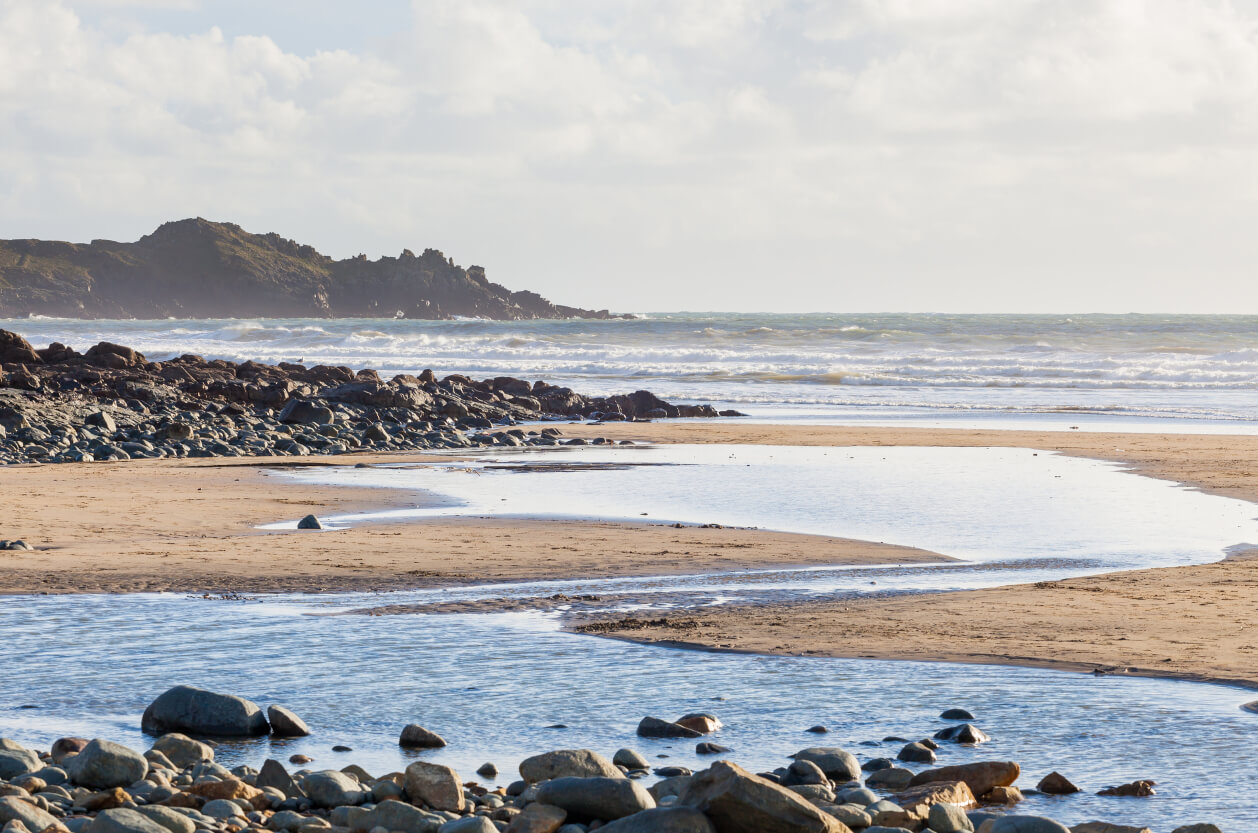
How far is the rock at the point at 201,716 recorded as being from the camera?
579 centimetres

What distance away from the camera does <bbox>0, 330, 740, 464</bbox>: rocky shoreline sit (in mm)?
21156

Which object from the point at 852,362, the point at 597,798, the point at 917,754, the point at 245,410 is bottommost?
the point at 245,410

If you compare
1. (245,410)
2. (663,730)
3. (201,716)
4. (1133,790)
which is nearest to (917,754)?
(1133,790)

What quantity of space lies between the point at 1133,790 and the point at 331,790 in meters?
2.90

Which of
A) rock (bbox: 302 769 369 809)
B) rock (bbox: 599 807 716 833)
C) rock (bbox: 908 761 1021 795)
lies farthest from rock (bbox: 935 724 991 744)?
rock (bbox: 302 769 369 809)

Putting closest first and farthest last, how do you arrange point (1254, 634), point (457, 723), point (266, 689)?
point (457, 723)
point (266, 689)
point (1254, 634)

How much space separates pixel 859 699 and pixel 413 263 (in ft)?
515

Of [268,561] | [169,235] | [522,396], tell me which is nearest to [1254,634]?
[268,561]

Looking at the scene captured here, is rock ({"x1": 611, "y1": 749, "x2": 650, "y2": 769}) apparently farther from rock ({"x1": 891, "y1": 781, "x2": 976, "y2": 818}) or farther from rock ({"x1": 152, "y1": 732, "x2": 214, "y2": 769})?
rock ({"x1": 152, "y1": 732, "x2": 214, "y2": 769})

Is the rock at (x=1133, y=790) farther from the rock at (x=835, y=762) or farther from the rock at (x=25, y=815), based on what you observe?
the rock at (x=25, y=815)

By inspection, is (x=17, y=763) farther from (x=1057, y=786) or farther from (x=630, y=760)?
(x=1057, y=786)

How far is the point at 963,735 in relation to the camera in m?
5.63

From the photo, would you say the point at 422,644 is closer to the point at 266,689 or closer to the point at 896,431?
the point at 266,689

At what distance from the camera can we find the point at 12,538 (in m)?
11.4
